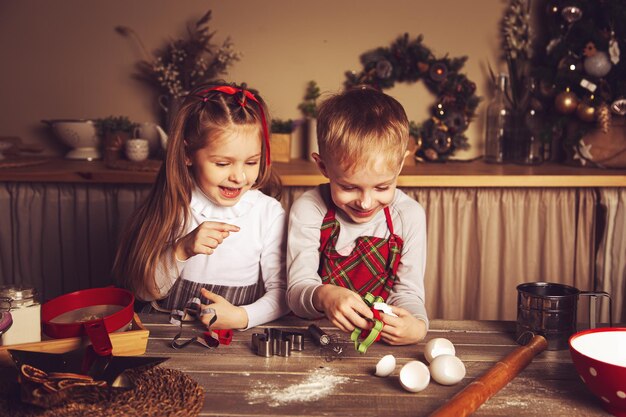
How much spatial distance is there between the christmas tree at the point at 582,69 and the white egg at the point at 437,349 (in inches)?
68.6

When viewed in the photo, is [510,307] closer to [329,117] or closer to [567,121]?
[567,121]

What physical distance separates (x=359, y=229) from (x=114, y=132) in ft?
4.95

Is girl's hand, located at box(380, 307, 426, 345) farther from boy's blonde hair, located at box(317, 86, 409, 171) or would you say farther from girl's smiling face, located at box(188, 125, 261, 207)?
girl's smiling face, located at box(188, 125, 261, 207)

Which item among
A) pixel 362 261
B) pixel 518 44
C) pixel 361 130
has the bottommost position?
pixel 362 261

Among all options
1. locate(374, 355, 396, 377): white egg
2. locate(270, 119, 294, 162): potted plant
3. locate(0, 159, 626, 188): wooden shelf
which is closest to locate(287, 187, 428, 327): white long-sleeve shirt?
locate(374, 355, 396, 377): white egg

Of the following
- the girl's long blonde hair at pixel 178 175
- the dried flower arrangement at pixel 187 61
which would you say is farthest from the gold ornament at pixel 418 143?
the girl's long blonde hair at pixel 178 175

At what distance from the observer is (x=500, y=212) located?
2.55 m

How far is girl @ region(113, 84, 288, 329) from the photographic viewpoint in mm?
1567

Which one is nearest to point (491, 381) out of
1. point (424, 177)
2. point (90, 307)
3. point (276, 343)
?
point (276, 343)

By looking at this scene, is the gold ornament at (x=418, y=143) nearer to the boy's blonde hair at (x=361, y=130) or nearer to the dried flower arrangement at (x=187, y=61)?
the dried flower arrangement at (x=187, y=61)

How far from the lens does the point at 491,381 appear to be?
0.99 metres

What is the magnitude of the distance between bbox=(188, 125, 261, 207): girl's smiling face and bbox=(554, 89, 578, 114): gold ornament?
5.05 feet

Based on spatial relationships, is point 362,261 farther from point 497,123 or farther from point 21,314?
point 497,123

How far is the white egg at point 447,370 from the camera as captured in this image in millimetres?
1032
